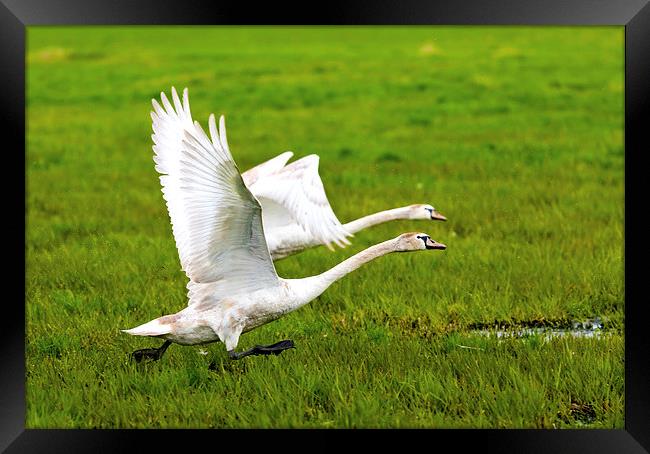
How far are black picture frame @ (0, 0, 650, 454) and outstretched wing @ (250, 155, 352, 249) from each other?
8.59ft

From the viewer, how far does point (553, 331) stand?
7.91 metres

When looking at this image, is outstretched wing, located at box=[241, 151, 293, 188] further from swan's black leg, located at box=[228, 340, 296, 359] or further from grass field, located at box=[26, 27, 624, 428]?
swan's black leg, located at box=[228, 340, 296, 359]

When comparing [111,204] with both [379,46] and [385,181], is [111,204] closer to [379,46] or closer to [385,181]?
[385,181]

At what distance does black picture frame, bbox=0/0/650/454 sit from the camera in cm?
560

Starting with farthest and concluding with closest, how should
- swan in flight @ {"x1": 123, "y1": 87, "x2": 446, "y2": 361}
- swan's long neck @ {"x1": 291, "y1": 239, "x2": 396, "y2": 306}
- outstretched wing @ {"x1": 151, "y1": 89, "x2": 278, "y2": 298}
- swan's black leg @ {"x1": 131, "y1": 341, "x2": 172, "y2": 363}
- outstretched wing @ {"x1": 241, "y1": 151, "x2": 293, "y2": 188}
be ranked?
outstretched wing @ {"x1": 241, "y1": 151, "x2": 293, "y2": 188}
swan's black leg @ {"x1": 131, "y1": 341, "x2": 172, "y2": 363}
swan's long neck @ {"x1": 291, "y1": 239, "x2": 396, "y2": 306}
swan in flight @ {"x1": 123, "y1": 87, "x2": 446, "y2": 361}
outstretched wing @ {"x1": 151, "y1": 89, "x2": 278, "y2": 298}

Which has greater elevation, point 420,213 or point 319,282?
point 420,213

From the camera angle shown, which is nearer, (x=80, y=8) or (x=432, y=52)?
(x=80, y=8)

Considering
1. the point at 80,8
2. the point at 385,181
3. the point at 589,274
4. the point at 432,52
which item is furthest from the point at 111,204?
the point at 432,52

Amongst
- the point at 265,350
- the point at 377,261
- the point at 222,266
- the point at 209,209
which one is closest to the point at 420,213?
the point at 377,261

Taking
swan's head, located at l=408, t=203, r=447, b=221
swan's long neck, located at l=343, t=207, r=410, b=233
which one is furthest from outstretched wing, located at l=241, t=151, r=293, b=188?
swan's head, located at l=408, t=203, r=447, b=221

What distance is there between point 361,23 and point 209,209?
1436 millimetres

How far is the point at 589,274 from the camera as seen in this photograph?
905cm

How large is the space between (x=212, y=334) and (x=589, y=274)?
157 inches

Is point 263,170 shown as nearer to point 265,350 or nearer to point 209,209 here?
point 265,350
